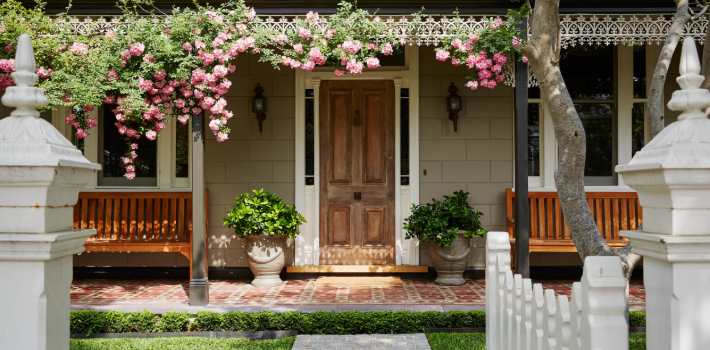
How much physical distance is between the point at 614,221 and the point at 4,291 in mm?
7724

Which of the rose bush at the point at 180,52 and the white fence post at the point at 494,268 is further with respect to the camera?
the rose bush at the point at 180,52

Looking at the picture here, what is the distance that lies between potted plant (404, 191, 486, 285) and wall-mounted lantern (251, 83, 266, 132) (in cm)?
237

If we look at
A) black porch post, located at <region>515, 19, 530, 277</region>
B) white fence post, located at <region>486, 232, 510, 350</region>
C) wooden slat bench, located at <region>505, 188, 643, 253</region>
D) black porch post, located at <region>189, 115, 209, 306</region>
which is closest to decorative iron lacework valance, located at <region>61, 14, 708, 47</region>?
black porch post, located at <region>515, 19, 530, 277</region>

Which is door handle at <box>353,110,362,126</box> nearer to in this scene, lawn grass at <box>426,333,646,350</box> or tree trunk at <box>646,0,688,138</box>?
lawn grass at <box>426,333,646,350</box>

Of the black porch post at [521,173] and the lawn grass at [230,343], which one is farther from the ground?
the black porch post at [521,173]

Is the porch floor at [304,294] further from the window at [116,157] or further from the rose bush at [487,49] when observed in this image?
the rose bush at [487,49]

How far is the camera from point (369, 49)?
7125 millimetres

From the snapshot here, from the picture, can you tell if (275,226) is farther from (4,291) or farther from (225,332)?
(4,291)

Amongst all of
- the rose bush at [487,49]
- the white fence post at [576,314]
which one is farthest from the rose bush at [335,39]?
the white fence post at [576,314]

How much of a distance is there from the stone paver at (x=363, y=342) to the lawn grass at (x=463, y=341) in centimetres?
31

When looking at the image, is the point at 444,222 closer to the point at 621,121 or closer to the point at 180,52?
the point at 621,121

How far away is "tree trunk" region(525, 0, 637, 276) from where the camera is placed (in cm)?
441

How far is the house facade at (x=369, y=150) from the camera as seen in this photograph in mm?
8789

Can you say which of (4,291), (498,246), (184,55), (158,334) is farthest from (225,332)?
(4,291)
